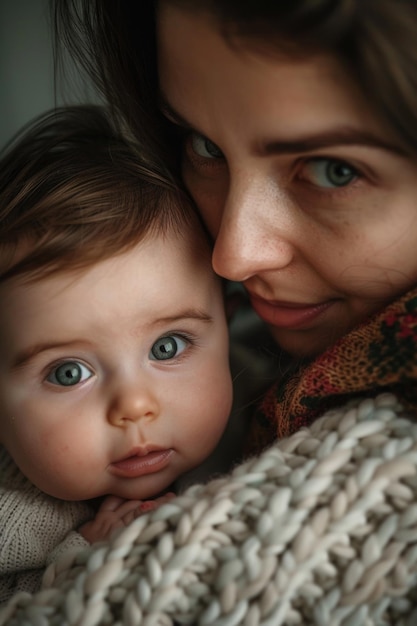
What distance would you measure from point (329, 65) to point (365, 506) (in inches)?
16.2

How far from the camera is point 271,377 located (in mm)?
1154

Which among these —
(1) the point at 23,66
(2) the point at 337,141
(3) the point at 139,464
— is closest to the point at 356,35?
(2) the point at 337,141

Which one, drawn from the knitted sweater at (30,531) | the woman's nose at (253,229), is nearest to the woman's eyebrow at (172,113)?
the woman's nose at (253,229)

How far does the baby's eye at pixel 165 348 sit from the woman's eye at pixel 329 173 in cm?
30

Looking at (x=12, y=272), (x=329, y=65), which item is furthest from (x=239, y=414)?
(x=329, y=65)

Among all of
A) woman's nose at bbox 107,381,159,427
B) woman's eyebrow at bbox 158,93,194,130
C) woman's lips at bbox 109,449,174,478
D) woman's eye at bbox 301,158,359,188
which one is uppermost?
woman's eyebrow at bbox 158,93,194,130

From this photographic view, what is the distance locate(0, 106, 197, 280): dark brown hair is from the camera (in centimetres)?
94

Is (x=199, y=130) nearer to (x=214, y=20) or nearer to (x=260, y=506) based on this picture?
(x=214, y=20)

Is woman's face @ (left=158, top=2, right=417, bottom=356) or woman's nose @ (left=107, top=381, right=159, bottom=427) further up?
woman's face @ (left=158, top=2, right=417, bottom=356)

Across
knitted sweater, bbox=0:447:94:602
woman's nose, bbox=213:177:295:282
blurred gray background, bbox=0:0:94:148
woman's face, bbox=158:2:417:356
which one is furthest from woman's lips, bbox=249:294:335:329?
blurred gray background, bbox=0:0:94:148

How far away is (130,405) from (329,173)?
0.36 metres

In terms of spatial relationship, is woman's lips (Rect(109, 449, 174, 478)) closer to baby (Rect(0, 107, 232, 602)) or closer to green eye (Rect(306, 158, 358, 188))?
baby (Rect(0, 107, 232, 602))

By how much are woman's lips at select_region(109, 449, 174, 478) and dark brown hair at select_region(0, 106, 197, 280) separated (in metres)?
0.26

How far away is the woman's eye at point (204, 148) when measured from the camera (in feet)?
3.24
